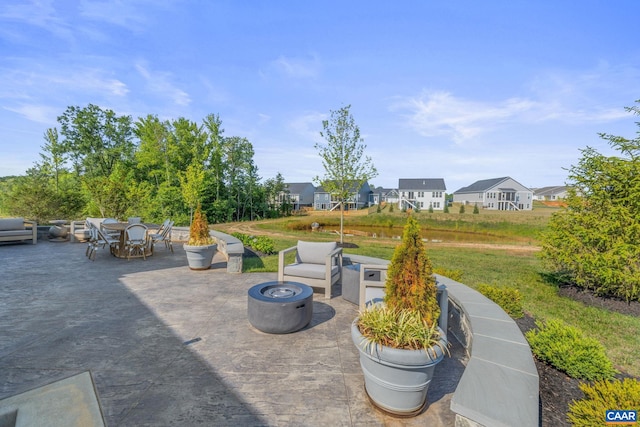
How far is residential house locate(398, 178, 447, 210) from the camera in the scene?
152 ft

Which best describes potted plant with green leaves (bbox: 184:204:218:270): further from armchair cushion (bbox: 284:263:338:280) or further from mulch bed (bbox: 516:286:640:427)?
mulch bed (bbox: 516:286:640:427)

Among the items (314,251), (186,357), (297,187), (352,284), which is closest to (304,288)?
(352,284)

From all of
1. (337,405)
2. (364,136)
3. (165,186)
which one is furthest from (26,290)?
(165,186)

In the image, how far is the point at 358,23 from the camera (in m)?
8.27

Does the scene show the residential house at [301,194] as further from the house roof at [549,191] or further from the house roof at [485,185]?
the house roof at [549,191]

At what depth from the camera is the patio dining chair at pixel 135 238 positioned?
306 inches

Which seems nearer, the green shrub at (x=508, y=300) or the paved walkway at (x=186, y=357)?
the paved walkway at (x=186, y=357)

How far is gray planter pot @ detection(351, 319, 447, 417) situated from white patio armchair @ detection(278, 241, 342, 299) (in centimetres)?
266

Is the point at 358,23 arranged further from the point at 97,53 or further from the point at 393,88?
the point at 97,53

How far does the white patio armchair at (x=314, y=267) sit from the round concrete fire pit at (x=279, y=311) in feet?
3.87

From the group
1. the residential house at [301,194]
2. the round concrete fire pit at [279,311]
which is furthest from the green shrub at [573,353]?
the residential house at [301,194]

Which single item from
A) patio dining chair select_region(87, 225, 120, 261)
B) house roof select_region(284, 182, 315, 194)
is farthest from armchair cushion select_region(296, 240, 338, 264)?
house roof select_region(284, 182, 315, 194)

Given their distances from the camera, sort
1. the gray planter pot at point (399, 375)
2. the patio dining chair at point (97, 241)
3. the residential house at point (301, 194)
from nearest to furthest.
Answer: the gray planter pot at point (399, 375) < the patio dining chair at point (97, 241) < the residential house at point (301, 194)

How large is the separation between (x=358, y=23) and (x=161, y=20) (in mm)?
5829
